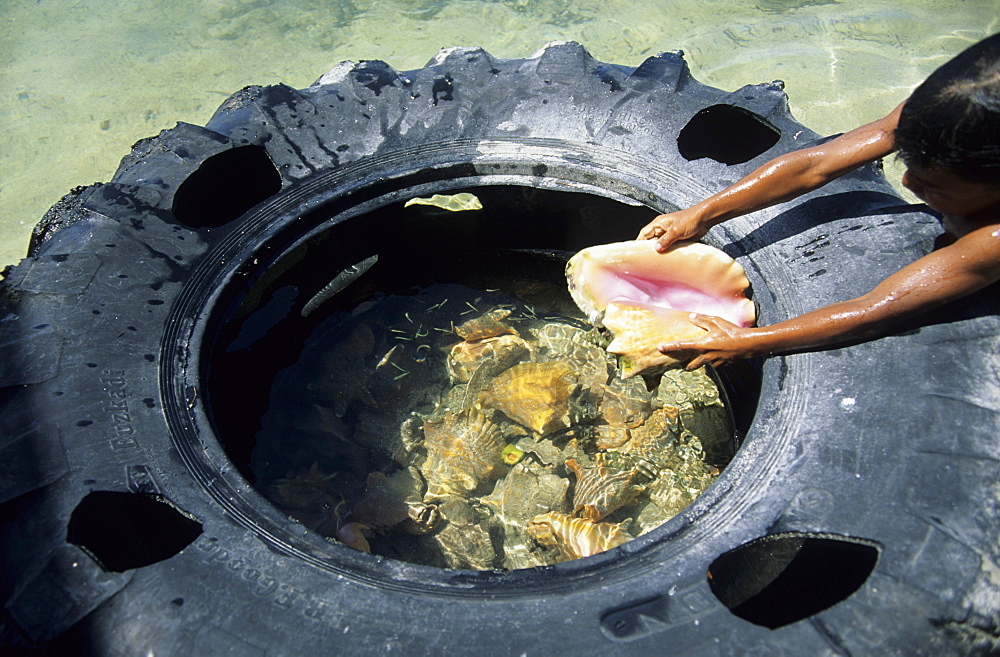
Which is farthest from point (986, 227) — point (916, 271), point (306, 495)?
point (306, 495)

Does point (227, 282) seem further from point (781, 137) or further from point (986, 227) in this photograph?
point (986, 227)

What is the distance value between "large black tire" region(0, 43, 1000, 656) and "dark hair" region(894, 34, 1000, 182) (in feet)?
1.27

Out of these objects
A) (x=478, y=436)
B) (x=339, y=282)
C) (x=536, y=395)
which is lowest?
(x=478, y=436)

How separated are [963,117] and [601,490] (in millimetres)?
1500

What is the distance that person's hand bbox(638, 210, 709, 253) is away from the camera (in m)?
2.26

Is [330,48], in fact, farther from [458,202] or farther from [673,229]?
[673,229]

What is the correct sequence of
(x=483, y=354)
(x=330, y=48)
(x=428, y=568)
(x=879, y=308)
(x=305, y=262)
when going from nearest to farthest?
1. (x=428, y=568)
2. (x=879, y=308)
3. (x=305, y=262)
4. (x=483, y=354)
5. (x=330, y=48)

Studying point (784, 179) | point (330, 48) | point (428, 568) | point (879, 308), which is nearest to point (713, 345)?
point (879, 308)

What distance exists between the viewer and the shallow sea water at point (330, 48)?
4.07 metres

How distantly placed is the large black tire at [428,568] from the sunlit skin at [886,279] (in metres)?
0.08

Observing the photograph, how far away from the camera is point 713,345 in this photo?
6.39ft

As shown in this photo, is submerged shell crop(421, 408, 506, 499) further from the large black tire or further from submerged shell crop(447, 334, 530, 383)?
the large black tire

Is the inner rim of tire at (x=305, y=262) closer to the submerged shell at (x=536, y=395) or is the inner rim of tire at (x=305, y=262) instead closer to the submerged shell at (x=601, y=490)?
the submerged shell at (x=601, y=490)

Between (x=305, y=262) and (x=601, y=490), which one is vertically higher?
(x=305, y=262)
